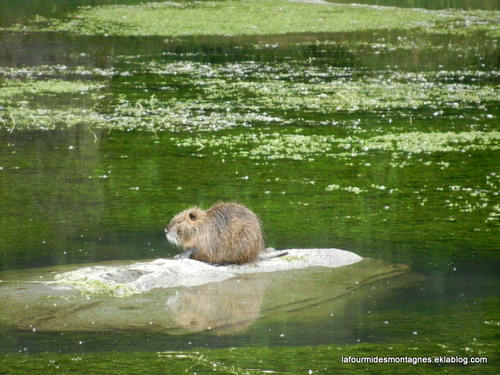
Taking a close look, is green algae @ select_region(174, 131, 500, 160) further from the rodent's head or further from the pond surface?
the rodent's head

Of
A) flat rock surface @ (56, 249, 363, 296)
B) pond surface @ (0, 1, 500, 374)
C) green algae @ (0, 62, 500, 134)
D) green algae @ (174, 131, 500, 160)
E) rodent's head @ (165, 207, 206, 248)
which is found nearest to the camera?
pond surface @ (0, 1, 500, 374)

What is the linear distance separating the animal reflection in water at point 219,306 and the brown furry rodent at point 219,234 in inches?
12.7

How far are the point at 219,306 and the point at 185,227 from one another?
3.88ft

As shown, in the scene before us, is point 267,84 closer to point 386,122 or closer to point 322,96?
point 322,96

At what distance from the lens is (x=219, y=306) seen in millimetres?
5844

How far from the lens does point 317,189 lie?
8.79 meters

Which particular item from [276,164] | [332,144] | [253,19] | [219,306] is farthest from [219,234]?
[253,19]

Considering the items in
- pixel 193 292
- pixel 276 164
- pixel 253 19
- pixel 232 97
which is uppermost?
pixel 253 19

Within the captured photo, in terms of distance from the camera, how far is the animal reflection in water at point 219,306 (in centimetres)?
551

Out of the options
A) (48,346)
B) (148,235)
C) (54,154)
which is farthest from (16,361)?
(54,154)

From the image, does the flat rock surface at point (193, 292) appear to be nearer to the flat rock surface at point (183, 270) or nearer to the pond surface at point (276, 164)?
the flat rock surface at point (183, 270)

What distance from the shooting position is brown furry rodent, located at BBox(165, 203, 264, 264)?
6730mm

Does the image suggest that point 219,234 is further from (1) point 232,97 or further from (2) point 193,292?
(1) point 232,97

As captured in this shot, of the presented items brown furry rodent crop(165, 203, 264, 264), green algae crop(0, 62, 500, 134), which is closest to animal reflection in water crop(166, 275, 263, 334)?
brown furry rodent crop(165, 203, 264, 264)
